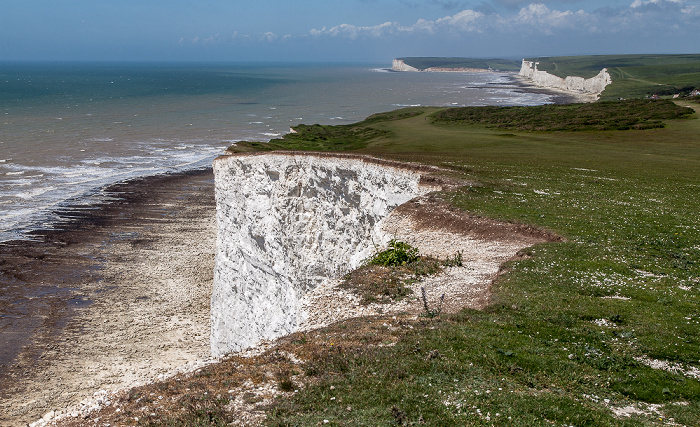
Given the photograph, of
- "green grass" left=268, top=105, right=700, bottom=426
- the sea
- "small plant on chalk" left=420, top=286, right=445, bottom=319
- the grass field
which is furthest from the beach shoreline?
"small plant on chalk" left=420, top=286, right=445, bottom=319

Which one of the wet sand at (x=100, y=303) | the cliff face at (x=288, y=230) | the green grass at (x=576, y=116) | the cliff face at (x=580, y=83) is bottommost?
the wet sand at (x=100, y=303)

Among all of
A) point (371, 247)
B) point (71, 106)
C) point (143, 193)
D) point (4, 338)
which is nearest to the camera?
point (371, 247)

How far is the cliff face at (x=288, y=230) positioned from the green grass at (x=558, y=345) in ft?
A: 19.4

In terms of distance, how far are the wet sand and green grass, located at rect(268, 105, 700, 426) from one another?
899 centimetres

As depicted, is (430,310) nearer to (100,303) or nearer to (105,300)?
(100,303)

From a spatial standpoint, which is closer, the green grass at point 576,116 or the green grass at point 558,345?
the green grass at point 558,345

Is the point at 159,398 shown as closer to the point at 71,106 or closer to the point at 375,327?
the point at 375,327

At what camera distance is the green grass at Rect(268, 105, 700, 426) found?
7.71 m

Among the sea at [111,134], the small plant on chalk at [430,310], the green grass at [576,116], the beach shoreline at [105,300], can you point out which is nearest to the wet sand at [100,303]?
the beach shoreline at [105,300]

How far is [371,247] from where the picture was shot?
2100 centimetres

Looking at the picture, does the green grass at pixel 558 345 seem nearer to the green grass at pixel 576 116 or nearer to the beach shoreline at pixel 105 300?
the beach shoreline at pixel 105 300

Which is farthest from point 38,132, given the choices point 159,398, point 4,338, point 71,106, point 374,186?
point 159,398

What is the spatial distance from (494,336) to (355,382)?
126 inches

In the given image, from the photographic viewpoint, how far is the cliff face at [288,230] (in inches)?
966
